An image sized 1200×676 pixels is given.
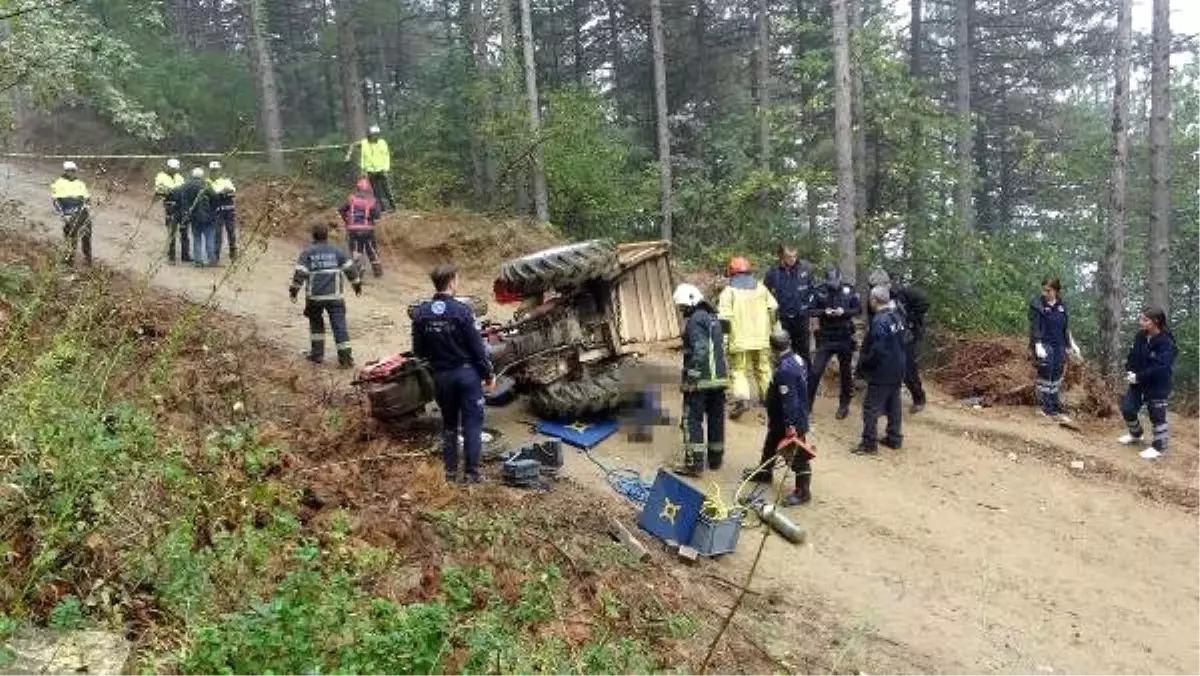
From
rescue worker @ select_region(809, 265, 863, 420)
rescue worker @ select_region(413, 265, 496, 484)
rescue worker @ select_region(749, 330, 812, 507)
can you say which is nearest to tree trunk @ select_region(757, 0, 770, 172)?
rescue worker @ select_region(809, 265, 863, 420)

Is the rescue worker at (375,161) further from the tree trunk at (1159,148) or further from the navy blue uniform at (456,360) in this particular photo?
the tree trunk at (1159,148)

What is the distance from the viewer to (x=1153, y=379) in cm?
1075

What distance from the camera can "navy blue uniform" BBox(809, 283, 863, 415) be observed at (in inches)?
440

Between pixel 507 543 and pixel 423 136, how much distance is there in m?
19.8

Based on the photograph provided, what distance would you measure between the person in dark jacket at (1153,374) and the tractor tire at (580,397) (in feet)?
20.0

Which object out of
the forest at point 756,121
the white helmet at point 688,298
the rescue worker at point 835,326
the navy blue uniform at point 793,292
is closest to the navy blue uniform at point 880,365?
the rescue worker at point 835,326

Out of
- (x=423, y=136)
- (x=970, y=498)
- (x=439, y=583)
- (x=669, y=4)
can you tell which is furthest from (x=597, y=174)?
(x=439, y=583)

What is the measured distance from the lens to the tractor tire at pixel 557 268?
340 inches

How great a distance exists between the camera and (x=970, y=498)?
9.57 m

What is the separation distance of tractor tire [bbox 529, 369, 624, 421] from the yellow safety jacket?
1.52m

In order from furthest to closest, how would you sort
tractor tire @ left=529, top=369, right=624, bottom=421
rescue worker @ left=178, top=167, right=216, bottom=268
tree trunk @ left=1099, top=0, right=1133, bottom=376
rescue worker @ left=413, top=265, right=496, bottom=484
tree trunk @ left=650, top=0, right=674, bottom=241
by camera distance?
tree trunk @ left=650, top=0, right=674, bottom=241
tree trunk @ left=1099, top=0, right=1133, bottom=376
rescue worker @ left=178, top=167, right=216, bottom=268
tractor tire @ left=529, top=369, right=624, bottom=421
rescue worker @ left=413, top=265, right=496, bottom=484

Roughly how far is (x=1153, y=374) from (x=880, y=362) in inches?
131

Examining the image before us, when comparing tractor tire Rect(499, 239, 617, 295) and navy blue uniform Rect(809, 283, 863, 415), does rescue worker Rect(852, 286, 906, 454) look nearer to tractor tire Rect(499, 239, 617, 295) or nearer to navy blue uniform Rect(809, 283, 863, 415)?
navy blue uniform Rect(809, 283, 863, 415)

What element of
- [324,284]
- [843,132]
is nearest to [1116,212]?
[843,132]
